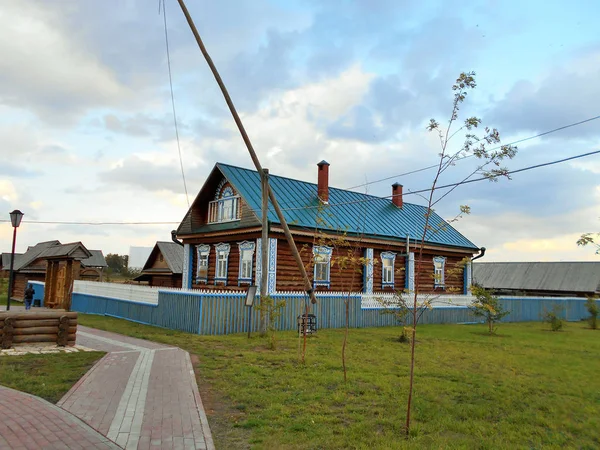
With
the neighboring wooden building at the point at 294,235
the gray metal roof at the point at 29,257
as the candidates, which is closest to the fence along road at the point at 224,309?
the neighboring wooden building at the point at 294,235

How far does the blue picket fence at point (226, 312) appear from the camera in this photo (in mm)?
15352

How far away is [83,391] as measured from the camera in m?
7.39

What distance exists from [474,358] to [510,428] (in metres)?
5.80

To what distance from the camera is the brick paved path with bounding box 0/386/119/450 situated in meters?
5.14

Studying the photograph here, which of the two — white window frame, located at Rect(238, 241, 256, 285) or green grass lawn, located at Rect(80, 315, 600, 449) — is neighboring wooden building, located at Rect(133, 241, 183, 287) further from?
green grass lawn, located at Rect(80, 315, 600, 449)

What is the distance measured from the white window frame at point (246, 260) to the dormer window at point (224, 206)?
144cm

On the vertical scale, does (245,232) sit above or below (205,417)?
above

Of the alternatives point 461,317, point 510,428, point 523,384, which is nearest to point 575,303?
point 461,317

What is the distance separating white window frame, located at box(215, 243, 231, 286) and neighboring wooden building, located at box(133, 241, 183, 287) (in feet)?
43.5

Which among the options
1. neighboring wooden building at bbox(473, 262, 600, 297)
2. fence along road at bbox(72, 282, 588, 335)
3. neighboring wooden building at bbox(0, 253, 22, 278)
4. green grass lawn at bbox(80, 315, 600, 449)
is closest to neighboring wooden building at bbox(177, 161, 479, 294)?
fence along road at bbox(72, 282, 588, 335)

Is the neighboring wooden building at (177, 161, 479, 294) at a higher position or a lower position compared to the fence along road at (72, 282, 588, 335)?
higher

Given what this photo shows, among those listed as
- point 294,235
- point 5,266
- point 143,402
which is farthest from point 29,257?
point 143,402

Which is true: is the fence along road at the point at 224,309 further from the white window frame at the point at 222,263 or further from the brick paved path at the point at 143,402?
the white window frame at the point at 222,263

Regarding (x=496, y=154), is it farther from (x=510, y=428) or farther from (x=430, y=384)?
(x=430, y=384)
